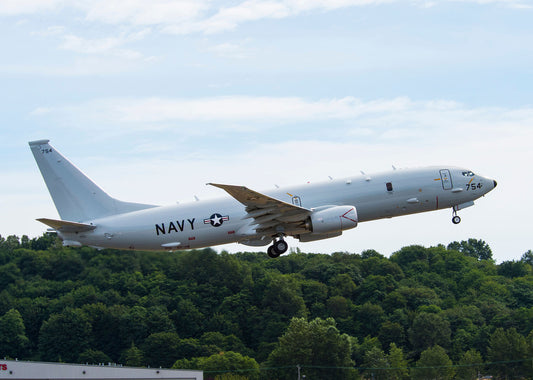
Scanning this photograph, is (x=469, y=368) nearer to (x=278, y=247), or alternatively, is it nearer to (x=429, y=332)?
(x=429, y=332)

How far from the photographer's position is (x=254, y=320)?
426 feet

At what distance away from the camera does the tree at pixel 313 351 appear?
10375 centimetres

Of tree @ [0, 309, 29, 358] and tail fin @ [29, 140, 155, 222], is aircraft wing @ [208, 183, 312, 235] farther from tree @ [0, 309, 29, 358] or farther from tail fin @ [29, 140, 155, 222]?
tree @ [0, 309, 29, 358]

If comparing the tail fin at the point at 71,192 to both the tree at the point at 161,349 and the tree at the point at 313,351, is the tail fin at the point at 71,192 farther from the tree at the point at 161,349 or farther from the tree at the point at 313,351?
the tree at the point at 161,349

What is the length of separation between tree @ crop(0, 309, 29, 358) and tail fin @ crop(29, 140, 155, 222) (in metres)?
73.4

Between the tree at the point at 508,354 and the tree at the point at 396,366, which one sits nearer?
the tree at the point at 508,354

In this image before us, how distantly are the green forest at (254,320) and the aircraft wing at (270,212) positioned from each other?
130 ft

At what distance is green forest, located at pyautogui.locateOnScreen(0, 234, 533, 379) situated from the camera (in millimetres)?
105875

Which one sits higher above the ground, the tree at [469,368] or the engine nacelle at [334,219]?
the engine nacelle at [334,219]

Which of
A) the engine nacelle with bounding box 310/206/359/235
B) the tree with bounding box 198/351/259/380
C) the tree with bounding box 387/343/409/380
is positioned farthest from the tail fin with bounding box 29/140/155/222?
the tree with bounding box 387/343/409/380

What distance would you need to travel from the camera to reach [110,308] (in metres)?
120

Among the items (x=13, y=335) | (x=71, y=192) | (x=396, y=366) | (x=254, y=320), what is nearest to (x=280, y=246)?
(x=71, y=192)

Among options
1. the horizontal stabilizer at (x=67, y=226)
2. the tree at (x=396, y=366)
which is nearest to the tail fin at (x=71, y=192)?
the horizontal stabilizer at (x=67, y=226)

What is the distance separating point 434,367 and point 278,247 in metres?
59.1
